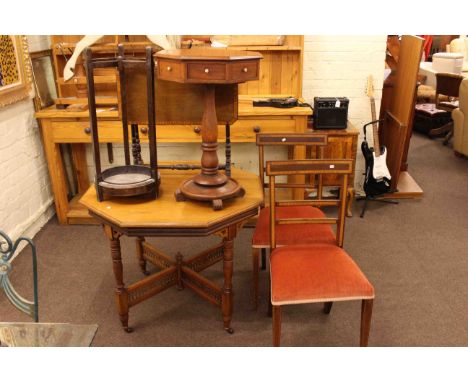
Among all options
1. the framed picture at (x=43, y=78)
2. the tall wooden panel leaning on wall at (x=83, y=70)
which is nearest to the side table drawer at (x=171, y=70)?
the tall wooden panel leaning on wall at (x=83, y=70)

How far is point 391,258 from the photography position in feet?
9.80

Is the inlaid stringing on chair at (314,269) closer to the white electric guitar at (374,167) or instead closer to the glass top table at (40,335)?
the glass top table at (40,335)

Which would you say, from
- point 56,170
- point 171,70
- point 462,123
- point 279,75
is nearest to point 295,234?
point 171,70

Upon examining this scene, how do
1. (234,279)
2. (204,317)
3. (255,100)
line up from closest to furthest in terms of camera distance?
(204,317)
(234,279)
(255,100)

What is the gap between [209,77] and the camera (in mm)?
1698

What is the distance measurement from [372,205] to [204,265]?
1793mm

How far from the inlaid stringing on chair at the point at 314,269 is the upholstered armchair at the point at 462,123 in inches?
138

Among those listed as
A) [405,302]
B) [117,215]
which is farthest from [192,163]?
[405,302]

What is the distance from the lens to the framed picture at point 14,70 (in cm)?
283

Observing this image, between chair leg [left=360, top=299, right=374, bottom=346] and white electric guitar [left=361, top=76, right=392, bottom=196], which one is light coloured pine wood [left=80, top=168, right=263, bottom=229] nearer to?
chair leg [left=360, top=299, right=374, bottom=346]

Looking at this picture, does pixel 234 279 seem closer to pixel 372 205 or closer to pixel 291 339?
pixel 291 339

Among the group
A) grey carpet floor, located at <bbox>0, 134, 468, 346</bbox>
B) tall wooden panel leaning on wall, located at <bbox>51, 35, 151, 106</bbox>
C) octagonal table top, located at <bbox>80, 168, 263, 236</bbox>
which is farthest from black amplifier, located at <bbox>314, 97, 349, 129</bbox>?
octagonal table top, located at <bbox>80, 168, 263, 236</bbox>

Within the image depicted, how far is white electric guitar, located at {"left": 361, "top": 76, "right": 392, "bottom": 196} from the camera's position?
3568 millimetres

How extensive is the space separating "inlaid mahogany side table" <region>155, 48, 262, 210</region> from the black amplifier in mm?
1549
